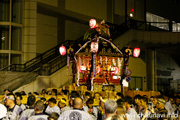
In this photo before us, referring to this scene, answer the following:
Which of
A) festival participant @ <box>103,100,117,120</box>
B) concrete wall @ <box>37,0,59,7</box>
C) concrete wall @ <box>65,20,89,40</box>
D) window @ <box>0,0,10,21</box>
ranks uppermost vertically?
Result: concrete wall @ <box>37,0,59,7</box>

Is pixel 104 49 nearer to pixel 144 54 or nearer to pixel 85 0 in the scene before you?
pixel 85 0

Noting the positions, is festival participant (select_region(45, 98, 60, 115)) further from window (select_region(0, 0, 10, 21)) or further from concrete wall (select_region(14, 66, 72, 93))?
window (select_region(0, 0, 10, 21))

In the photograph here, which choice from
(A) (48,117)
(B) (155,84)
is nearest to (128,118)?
(A) (48,117)

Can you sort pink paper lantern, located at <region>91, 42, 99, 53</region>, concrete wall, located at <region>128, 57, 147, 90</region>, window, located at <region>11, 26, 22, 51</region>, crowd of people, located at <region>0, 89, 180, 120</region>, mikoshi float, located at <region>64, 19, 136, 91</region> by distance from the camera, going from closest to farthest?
crowd of people, located at <region>0, 89, 180, 120</region> → pink paper lantern, located at <region>91, 42, 99, 53</region> → mikoshi float, located at <region>64, 19, 136, 91</region> → window, located at <region>11, 26, 22, 51</region> → concrete wall, located at <region>128, 57, 147, 90</region>

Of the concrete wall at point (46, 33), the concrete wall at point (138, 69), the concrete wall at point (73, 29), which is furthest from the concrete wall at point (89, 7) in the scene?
the concrete wall at point (138, 69)

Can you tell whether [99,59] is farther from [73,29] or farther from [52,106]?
[52,106]

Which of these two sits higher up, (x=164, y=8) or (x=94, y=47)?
(x=164, y=8)

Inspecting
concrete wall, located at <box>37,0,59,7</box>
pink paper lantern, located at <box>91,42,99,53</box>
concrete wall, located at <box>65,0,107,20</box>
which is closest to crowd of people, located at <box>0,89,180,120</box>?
pink paper lantern, located at <box>91,42,99,53</box>

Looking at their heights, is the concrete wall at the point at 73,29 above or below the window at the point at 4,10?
below

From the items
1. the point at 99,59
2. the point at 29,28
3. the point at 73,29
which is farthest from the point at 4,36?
the point at 99,59

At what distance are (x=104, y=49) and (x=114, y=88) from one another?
Result: 2.46 meters

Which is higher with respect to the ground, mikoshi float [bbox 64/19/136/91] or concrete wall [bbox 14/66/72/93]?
mikoshi float [bbox 64/19/136/91]

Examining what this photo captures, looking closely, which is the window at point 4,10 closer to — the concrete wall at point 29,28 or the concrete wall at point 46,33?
the concrete wall at point 29,28

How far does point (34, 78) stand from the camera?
19781mm
